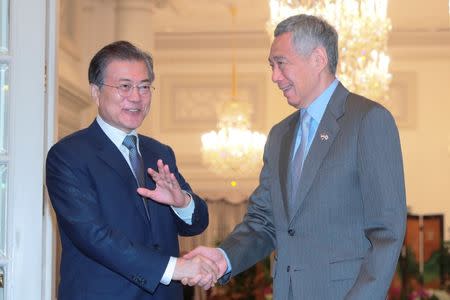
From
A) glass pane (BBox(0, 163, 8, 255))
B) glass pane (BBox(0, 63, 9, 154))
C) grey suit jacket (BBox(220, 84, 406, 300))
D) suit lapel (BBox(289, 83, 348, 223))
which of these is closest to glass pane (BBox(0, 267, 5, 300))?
glass pane (BBox(0, 163, 8, 255))

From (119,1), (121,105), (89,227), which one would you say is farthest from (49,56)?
(119,1)

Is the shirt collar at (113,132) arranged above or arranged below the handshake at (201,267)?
above

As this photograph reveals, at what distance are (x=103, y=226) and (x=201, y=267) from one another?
0.38 metres

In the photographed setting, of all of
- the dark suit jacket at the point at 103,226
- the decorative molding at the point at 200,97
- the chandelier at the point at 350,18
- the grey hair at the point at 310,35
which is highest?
the chandelier at the point at 350,18

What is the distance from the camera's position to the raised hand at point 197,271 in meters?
2.91

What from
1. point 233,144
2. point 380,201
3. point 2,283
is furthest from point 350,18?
point 380,201

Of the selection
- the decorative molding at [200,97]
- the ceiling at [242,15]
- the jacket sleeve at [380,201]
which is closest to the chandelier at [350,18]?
the ceiling at [242,15]

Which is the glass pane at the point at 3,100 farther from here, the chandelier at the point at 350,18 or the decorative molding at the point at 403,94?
the decorative molding at the point at 403,94

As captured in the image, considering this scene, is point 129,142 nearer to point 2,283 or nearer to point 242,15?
point 2,283

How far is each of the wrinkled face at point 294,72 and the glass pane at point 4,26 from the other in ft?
3.84

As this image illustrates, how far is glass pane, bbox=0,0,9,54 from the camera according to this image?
353 cm

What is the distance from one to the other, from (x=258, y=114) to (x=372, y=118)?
11.5m

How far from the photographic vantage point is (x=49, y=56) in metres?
3.54

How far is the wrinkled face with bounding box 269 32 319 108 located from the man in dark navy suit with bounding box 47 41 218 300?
1.39ft
